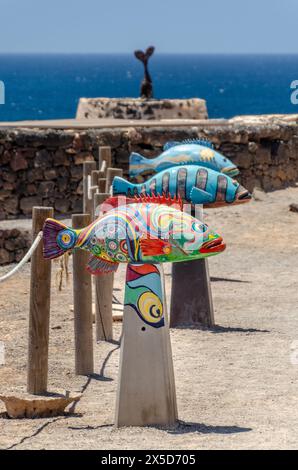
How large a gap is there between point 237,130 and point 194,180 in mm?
7706

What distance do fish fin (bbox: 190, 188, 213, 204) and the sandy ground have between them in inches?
43.4

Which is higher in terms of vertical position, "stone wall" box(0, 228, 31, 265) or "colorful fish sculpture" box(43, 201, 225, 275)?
"colorful fish sculpture" box(43, 201, 225, 275)

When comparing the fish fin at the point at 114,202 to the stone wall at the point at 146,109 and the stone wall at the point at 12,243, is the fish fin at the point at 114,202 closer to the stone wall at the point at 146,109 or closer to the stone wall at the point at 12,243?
the stone wall at the point at 12,243

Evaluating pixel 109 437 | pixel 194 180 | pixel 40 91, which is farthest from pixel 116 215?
pixel 40 91

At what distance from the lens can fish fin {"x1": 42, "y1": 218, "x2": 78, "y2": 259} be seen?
7.99 metres

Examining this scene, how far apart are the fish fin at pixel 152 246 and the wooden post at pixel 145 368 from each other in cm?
30

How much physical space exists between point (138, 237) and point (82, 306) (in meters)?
1.45

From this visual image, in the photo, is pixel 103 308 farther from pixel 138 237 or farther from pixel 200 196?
pixel 138 237

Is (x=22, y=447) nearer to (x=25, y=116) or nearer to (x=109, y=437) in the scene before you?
(x=109, y=437)

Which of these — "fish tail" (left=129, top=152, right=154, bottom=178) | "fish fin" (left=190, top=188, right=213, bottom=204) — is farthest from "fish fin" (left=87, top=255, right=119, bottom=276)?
"fish tail" (left=129, top=152, right=154, bottom=178)

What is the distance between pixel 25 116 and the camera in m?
75.2

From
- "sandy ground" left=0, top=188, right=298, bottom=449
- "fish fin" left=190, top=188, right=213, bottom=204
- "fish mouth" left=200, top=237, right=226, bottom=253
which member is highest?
"fish fin" left=190, top=188, right=213, bottom=204

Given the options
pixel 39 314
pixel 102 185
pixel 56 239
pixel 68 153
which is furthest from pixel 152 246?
pixel 68 153

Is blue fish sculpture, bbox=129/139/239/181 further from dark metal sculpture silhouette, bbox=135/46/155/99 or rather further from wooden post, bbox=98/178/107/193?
dark metal sculpture silhouette, bbox=135/46/155/99
